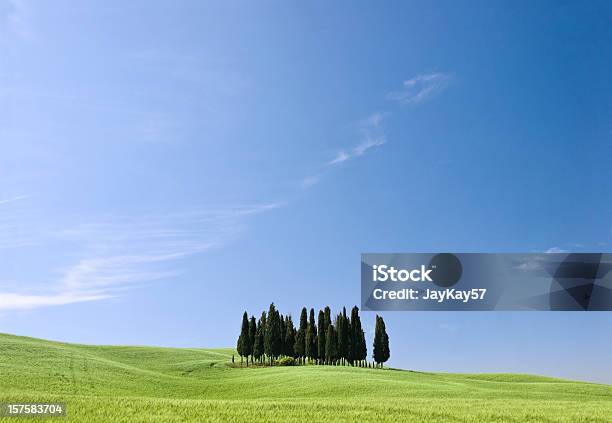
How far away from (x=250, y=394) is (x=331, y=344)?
45.3 m

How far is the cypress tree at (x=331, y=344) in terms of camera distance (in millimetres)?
98688

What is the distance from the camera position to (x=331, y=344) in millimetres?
99125

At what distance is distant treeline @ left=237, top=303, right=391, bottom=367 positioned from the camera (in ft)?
324

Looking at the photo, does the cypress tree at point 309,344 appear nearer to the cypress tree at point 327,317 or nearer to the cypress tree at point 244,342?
the cypress tree at point 327,317

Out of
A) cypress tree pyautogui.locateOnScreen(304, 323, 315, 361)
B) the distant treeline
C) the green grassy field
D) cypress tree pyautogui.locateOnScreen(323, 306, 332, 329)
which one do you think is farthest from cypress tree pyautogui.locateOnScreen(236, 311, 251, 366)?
cypress tree pyautogui.locateOnScreen(323, 306, 332, 329)

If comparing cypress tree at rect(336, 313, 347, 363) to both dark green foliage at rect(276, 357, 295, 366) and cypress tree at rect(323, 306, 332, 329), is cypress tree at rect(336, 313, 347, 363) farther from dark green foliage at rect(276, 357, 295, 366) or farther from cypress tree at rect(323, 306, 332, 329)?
dark green foliage at rect(276, 357, 295, 366)

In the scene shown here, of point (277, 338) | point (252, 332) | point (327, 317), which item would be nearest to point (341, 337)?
point (327, 317)

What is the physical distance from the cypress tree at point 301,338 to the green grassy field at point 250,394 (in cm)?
1610

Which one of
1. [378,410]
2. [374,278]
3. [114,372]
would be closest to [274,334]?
[114,372]

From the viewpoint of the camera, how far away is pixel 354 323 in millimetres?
101312

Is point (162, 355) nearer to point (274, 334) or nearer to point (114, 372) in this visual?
point (274, 334)

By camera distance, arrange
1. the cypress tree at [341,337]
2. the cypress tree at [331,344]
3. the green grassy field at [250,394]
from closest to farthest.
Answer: the green grassy field at [250,394] → the cypress tree at [341,337] → the cypress tree at [331,344]

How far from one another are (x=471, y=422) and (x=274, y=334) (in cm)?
7728

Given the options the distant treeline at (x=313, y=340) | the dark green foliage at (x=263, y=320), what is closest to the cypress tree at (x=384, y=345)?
the distant treeline at (x=313, y=340)
